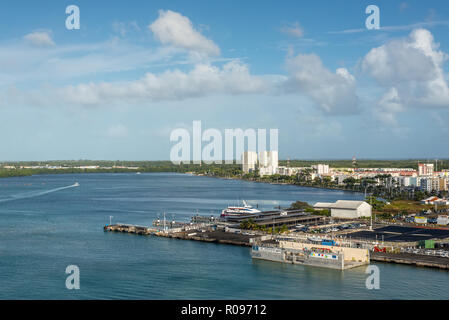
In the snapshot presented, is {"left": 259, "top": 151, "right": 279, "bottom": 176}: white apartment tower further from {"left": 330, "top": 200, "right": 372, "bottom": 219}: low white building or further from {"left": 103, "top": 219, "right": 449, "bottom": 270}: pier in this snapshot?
{"left": 103, "top": 219, "right": 449, "bottom": 270}: pier

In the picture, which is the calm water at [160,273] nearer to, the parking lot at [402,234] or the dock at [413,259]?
the dock at [413,259]

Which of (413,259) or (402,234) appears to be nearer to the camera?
(413,259)

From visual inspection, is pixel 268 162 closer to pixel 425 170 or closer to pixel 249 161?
pixel 249 161

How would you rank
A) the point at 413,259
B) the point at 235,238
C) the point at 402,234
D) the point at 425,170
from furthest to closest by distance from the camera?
1. the point at 425,170
2. the point at 402,234
3. the point at 235,238
4. the point at 413,259

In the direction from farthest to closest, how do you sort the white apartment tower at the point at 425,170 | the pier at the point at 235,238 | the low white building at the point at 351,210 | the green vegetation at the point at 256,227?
1. the white apartment tower at the point at 425,170
2. the low white building at the point at 351,210
3. the green vegetation at the point at 256,227
4. the pier at the point at 235,238

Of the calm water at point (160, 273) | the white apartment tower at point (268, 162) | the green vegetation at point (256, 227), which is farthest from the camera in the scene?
the white apartment tower at point (268, 162)

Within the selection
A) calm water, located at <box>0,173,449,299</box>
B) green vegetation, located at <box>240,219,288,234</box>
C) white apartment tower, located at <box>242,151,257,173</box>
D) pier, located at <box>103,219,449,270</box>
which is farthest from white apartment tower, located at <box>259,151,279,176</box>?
calm water, located at <box>0,173,449,299</box>

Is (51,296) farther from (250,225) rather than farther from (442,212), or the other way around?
(442,212)

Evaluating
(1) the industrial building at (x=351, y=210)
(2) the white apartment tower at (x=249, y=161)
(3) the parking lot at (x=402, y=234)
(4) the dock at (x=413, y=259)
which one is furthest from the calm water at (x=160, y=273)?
(2) the white apartment tower at (x=249, y=161)

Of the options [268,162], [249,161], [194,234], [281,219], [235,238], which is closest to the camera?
[235,238]

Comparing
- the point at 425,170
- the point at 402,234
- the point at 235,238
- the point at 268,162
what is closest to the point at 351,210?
the point at 402,234
